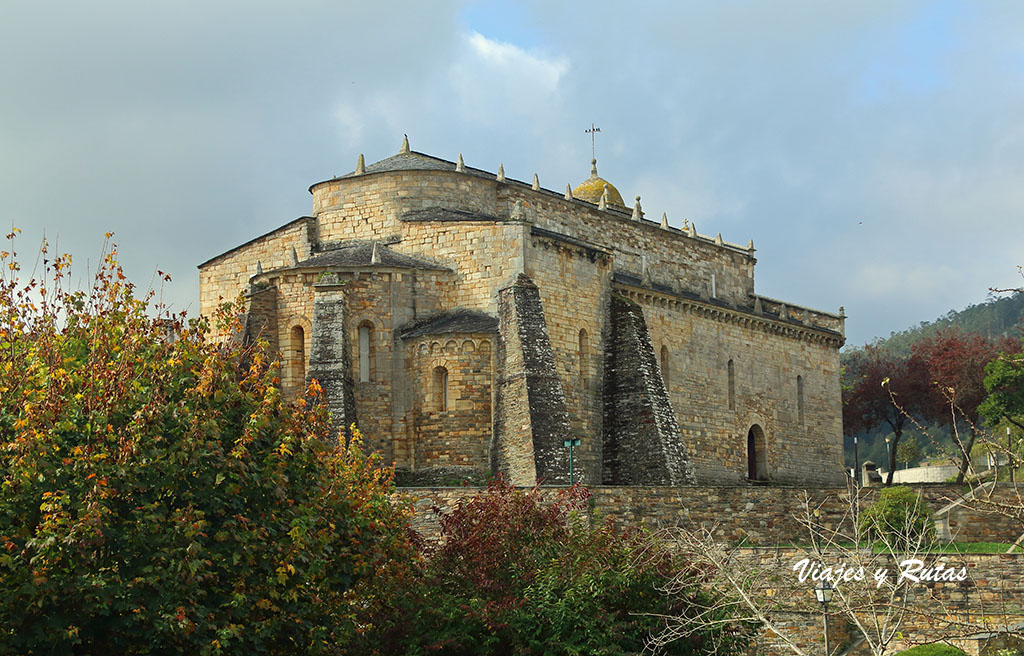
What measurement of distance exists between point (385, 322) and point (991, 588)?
18.1 metres

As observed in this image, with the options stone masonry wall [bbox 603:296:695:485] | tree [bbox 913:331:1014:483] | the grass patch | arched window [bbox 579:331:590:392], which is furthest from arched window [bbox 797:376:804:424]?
the grass patch

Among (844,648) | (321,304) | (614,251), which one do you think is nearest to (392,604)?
(844,648)

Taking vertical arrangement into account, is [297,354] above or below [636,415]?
above

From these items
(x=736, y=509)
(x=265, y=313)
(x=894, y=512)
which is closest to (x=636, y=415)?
(x=736, y=509)

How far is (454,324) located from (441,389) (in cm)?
190

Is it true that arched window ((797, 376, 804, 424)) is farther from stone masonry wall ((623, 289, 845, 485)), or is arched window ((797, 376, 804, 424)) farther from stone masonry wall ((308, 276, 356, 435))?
stone masonry wall ((308, 276, 356, 435))

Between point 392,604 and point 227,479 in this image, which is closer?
point 227,479

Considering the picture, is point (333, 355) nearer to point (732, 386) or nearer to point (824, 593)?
point (824, 593)

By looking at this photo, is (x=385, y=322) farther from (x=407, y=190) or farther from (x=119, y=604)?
(x=119, y=604)

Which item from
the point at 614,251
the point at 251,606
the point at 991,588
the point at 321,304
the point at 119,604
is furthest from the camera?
the point at 614,251

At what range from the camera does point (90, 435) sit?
57.6 feet

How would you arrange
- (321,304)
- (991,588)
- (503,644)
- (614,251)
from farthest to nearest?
(614,251) < (321,304) < (991,588) < (503,644)

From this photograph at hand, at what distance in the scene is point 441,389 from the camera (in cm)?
3719

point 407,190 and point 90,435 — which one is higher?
point 407,190
